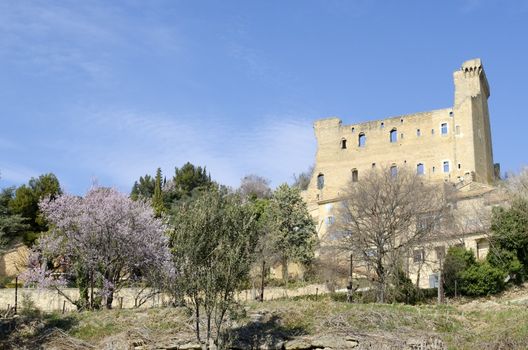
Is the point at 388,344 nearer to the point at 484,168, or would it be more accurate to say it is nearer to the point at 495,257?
the point at 495,257

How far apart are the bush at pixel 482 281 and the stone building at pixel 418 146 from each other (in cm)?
2333

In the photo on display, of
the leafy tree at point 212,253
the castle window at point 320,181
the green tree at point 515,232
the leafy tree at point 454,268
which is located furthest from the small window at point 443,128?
the leafy tree at point 212,253

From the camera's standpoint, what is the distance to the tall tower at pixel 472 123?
6103 cm

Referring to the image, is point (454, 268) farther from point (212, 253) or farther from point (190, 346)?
point (212, 253)

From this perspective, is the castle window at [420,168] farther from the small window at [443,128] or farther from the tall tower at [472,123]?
the small window at [443,128]

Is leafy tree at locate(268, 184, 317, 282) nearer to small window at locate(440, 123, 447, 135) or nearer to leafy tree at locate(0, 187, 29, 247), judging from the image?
leafy tree at locate(0, 187, 29, 247)

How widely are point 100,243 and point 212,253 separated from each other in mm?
12565

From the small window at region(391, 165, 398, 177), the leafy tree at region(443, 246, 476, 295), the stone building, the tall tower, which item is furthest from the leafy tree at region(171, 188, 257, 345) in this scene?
the tall tower

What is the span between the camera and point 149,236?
31719mm

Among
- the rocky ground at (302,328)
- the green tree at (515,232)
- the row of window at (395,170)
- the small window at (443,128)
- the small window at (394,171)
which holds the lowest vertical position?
the rocky ground at (302,328)


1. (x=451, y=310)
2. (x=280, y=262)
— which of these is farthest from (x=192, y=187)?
(x=451, y=310)

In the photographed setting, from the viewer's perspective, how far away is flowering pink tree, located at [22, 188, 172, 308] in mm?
29875

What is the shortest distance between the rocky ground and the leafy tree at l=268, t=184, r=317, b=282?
1986cm

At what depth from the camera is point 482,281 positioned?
→ 112ft
